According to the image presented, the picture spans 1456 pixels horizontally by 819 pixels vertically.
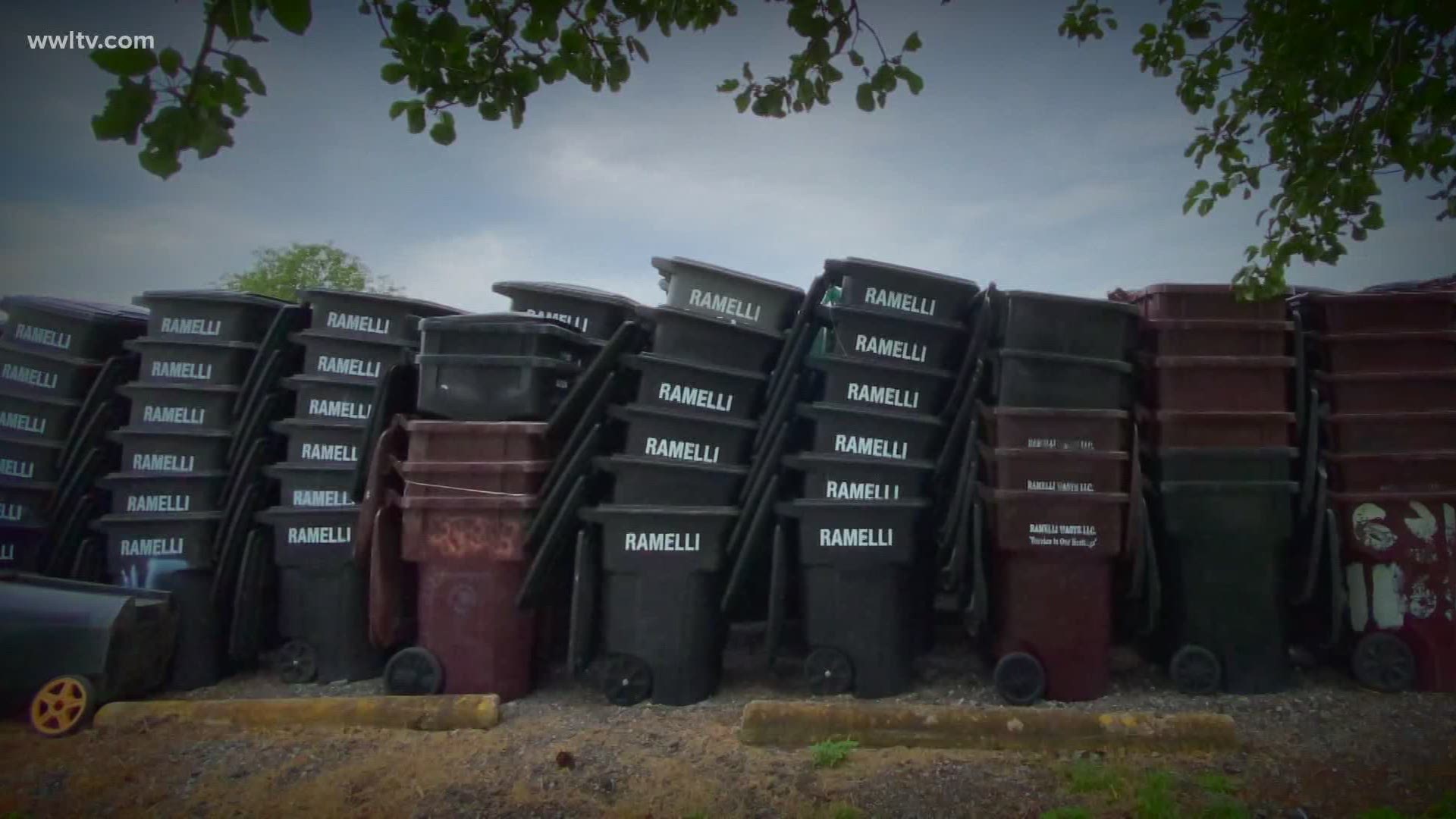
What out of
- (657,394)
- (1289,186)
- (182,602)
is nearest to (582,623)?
(657,394)

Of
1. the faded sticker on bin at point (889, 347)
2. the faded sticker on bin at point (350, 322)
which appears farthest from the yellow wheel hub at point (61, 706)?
the faded sticker on bin at point (889, 347)

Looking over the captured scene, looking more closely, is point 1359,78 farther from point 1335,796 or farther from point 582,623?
point 582,623

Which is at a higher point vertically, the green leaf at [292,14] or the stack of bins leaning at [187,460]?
the green leaf at [292,14]

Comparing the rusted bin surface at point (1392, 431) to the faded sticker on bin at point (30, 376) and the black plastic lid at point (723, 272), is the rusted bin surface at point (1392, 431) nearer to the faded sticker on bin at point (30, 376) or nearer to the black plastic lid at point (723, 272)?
the black plastic lid at point (723, 272)

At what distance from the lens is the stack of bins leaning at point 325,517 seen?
4.67 m

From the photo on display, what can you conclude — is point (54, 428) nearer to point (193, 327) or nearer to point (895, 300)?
point (193, 327)

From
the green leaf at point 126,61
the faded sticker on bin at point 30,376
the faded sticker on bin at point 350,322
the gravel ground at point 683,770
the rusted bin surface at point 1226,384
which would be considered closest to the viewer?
the green leaf at point 126,61

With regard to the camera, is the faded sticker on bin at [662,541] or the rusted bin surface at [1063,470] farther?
the faded sticker on bin at [662,541]

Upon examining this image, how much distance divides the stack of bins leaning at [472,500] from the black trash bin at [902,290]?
1.60 m

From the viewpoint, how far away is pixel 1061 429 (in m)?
4.16

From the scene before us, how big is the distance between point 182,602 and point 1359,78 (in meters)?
6.60

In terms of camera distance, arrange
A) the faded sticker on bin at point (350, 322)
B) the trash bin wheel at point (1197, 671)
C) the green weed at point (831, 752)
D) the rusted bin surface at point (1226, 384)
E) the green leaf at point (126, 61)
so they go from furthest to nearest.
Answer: the faded sticker on bin at point (350, 322) → the rusted bin surface at point (1226, 384) → the trash bin wheel at point (1197, 671) → the green weed at point (831, 752) → the green leaf at point (126, 61)

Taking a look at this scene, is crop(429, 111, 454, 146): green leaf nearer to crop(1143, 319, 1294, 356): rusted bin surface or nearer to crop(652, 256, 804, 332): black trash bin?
crop(652, 256, 804, 332): black trash bin

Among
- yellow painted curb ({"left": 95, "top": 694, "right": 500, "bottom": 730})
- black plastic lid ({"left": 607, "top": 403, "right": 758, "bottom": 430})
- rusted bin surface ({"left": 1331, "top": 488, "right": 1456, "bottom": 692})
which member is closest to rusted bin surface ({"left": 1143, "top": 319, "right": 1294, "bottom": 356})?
rusted bin surface ({"left": 1331, "top": 488, "right": 1456, "bottom": 692})
